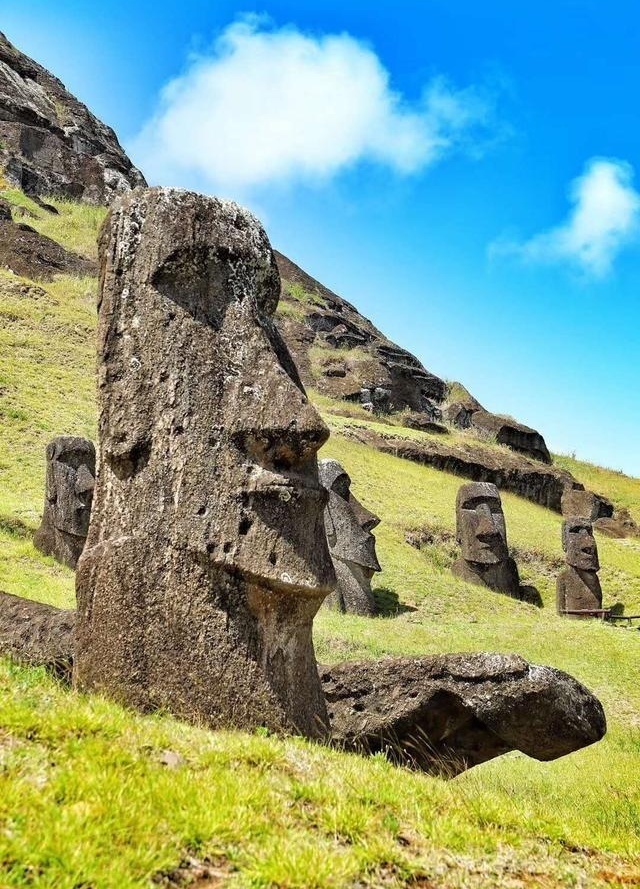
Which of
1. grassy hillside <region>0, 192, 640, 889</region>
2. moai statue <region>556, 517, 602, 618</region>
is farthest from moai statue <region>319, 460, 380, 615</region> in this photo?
grassy hillside <region>0, 192, 640, 889</region>

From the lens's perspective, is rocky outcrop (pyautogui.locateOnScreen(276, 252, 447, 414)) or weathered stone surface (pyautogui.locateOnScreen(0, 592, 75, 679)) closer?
weathered stone surface (pyautogui.locateOnScreen(0, 592, 75, 679))

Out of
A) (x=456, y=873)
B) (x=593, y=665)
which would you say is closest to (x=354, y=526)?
(x=593, y=665)

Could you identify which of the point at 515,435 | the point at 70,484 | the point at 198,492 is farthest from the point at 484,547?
the point at 515,435

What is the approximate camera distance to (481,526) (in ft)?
62.3

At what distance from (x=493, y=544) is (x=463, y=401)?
31.8m

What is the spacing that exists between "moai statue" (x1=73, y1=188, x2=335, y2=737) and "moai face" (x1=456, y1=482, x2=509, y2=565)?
14828 millimetres

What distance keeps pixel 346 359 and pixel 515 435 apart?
10187mm

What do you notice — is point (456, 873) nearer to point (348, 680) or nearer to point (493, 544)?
point (348, 680)

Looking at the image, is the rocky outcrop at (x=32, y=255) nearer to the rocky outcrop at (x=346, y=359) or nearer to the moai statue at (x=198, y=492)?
the rocky outcrop at (x=346, y=359)

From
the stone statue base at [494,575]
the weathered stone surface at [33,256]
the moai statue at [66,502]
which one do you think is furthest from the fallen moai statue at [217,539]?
the weathered stone surface at [33,256]

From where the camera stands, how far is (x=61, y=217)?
1614 inches

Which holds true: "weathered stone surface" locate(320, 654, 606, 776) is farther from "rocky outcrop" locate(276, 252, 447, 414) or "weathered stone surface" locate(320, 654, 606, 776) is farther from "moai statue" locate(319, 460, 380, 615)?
"rocky outcrop" locate(276, 252, 447, 414)

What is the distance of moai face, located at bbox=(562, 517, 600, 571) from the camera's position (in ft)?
60.6

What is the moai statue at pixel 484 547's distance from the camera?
18766 mm
